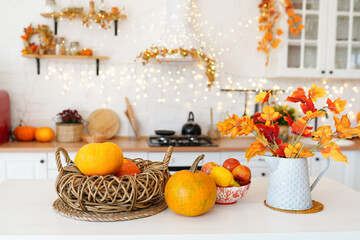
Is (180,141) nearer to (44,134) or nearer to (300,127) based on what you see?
(44,134)

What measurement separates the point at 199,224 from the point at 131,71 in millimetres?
2454

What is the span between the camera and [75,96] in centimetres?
340

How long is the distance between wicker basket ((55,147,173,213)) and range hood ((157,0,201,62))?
1.98 m

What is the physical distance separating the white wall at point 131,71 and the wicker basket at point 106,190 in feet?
7.37

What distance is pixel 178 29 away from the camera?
10.1 ft

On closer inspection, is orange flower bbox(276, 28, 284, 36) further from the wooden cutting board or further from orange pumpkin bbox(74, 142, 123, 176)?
orange pumpkin bbox(74, 142, 123, 176)

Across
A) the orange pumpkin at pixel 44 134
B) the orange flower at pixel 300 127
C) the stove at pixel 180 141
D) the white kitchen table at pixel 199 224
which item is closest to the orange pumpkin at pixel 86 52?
the orange pumpkin at pixel 44 134

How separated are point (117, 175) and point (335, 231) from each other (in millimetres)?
717

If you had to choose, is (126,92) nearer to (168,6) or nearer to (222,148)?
(168,6)

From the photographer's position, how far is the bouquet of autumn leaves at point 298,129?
1.19m

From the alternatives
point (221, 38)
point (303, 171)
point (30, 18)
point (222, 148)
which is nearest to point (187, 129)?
point (222, 148)

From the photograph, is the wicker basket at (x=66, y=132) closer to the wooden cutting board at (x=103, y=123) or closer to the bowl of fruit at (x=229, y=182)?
the wooden cutting board at (x=103, y=123)

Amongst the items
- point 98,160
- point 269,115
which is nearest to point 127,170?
point 98,160

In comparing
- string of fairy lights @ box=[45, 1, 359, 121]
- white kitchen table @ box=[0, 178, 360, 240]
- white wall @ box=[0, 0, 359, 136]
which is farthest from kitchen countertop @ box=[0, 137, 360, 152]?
white kitchen table @ box=[0, 178, 360, 240]
